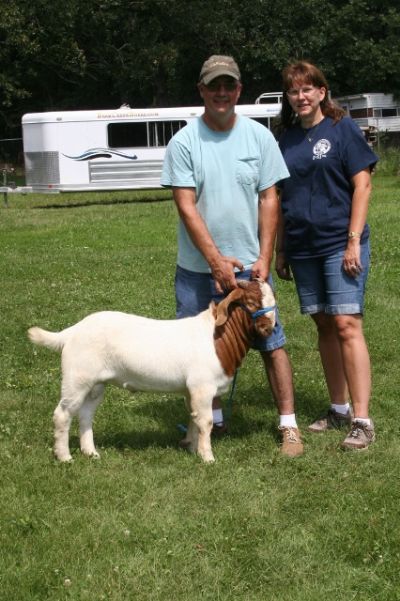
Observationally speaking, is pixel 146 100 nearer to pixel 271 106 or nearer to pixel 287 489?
pixel 271 106

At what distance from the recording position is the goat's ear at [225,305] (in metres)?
5.18

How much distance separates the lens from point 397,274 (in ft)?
36.9

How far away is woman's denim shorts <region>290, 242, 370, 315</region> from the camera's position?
18.1 ft

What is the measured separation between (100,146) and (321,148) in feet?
68.2

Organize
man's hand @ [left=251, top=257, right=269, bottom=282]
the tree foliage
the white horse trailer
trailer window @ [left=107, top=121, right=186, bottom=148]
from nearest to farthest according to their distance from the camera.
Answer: man's hand @ [left=251, top=257, right=269, bottom=282]
the white horse trailer
trailer window @ [left=107, top=121, right=186, bottom=148]
the tree foliage

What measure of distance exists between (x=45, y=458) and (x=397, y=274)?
682 cm

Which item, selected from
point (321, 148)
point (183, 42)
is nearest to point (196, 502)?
point (321, 148)

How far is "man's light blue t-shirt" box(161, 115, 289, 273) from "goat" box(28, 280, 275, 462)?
39 centimetres

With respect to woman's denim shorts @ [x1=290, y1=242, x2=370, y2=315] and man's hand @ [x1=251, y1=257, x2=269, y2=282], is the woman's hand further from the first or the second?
man's hand @ [x1=251, y1=257, x2=269, y2=282]

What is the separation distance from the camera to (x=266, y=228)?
5344 mm

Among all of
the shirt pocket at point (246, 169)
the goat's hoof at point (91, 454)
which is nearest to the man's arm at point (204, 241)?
the shirt pocket at point (246, 169)

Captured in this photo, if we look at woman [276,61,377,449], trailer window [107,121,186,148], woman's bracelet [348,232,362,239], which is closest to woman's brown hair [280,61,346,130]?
woman [276,61,377,449]

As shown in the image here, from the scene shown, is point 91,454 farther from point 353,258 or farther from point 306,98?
point 306,98

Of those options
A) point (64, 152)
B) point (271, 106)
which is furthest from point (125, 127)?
point (271, 106)
